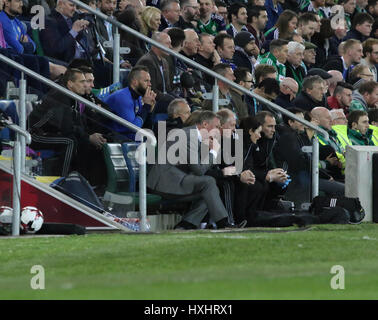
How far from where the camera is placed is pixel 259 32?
23891 millimetres

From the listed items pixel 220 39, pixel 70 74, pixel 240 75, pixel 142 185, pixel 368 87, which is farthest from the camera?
pixel 368 87

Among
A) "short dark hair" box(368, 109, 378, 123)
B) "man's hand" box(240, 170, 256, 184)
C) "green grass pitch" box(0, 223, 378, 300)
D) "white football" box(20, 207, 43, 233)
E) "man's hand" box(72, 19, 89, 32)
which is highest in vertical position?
"man's hand" box(72, 19, 89, 32)

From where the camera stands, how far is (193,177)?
16.4 meters

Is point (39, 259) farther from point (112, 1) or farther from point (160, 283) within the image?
point (112, 1)

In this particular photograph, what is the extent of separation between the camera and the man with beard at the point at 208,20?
2222cm

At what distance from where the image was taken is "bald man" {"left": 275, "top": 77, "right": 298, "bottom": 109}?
19.8m

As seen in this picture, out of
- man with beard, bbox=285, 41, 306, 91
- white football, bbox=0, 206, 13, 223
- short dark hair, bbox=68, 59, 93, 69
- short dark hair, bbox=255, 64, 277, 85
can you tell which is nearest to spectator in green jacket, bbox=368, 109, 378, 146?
man with beard, bbox=285, 41, 306, 91

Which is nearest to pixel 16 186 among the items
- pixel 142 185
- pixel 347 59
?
pixel 142 185

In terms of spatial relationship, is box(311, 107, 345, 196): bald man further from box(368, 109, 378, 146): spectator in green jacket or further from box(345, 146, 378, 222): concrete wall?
box(368, 109, 378, 146): spectator in green jacket

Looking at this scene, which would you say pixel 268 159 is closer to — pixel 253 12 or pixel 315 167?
pixel 315 167

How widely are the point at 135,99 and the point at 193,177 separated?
1.42 metres

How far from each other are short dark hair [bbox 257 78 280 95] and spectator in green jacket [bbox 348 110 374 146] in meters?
1.27

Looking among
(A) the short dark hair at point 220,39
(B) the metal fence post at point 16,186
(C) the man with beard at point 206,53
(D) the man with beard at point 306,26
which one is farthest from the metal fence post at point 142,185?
(D) the man with beard at point 306,26

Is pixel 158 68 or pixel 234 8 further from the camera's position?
pixel 234 8
